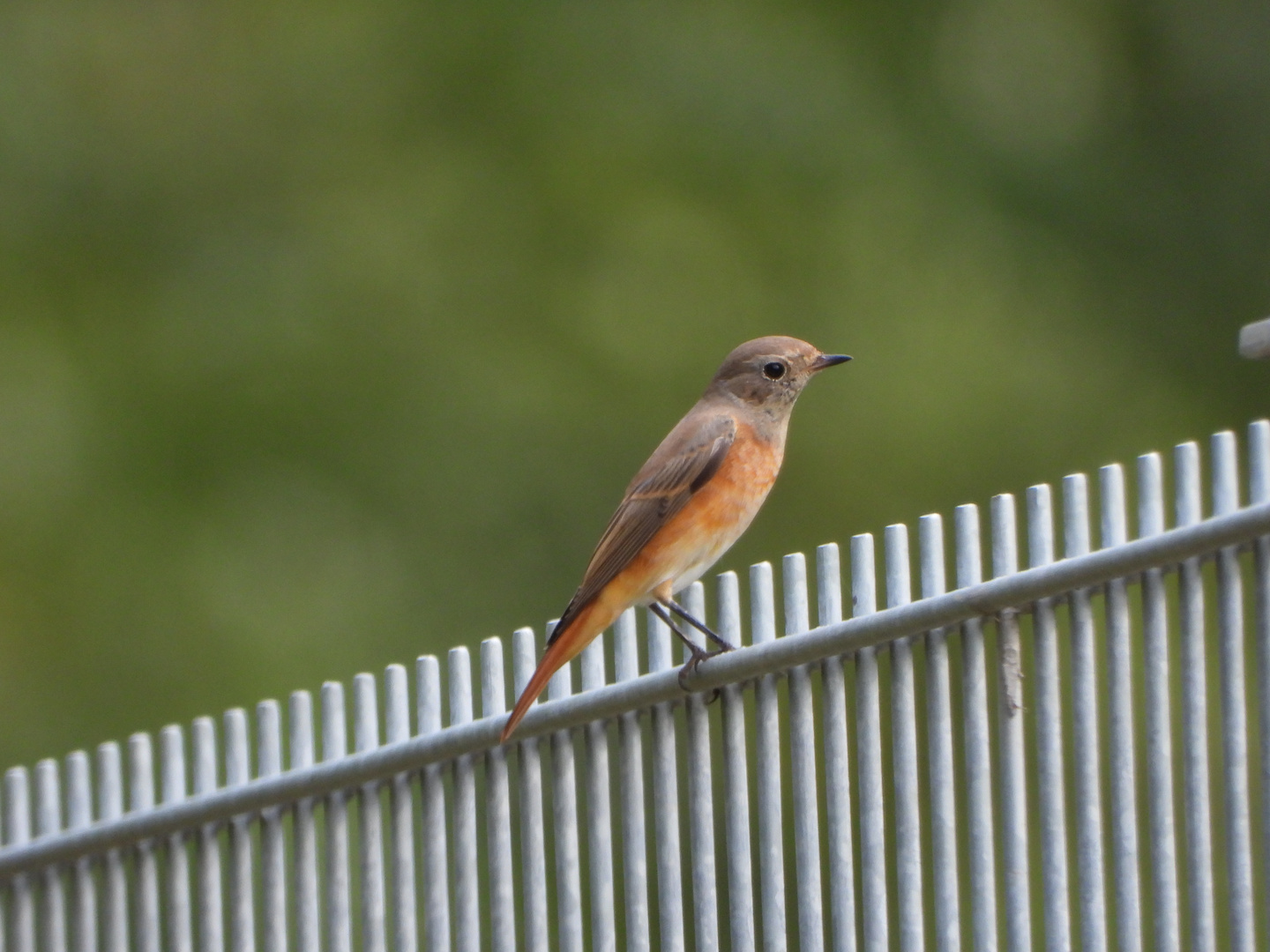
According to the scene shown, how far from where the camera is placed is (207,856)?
198 inches

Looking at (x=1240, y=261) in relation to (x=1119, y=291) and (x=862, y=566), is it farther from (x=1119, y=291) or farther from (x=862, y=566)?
(x=862, y=566)

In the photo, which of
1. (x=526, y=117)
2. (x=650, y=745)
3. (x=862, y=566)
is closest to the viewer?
(x=862, y=566)

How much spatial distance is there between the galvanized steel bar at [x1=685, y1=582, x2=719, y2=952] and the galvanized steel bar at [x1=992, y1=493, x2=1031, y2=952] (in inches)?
28.5

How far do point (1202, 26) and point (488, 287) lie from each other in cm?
489

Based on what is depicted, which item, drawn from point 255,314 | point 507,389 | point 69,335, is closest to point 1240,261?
point 507,389

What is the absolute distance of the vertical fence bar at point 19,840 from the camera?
5.49m

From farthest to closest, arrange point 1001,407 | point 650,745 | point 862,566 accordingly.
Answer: point 1001,407 → point 650,745 → point 862,566

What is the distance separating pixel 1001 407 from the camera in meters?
10.7

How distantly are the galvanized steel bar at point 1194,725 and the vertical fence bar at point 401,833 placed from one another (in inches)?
80.4

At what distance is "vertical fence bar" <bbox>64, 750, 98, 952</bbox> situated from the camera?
17.5 feet

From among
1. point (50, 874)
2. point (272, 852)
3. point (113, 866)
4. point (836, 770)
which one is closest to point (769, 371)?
point (836, 770)

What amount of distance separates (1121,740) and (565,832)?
4.75 ft

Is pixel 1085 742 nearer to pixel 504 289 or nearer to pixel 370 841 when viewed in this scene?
pixel 370 841

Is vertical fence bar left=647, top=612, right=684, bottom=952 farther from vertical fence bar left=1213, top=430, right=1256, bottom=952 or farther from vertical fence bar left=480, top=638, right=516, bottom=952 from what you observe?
vertical fence bar left=1213, top=430, right=1256, bottom=952
